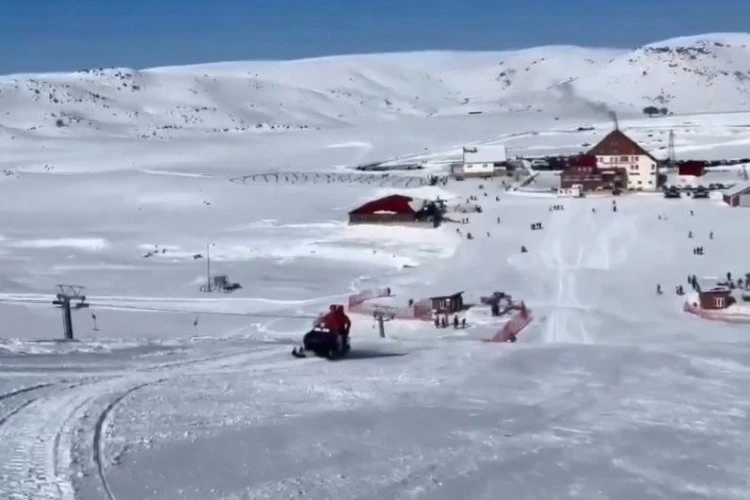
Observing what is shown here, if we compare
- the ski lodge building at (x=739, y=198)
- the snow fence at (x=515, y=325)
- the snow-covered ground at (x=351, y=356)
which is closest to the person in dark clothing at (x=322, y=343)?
the snow-covered ground at (x=351, y=356)

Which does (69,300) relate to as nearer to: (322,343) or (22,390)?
(322,343)

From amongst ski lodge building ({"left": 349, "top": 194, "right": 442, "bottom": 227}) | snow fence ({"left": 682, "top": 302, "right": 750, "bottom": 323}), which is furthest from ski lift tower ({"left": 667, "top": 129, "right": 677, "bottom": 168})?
snow fence ({"left": 682, "top": 302, "right": 750, "bottom": 323})

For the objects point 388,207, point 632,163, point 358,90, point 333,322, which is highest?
point 358,90

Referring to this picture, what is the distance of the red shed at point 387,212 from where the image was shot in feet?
85.6

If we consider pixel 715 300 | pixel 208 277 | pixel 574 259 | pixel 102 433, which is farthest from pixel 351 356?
pixel 574 259

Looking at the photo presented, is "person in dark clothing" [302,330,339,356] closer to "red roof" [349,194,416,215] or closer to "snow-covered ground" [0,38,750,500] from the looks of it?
"snow-covered ground" [0,38,750,500]

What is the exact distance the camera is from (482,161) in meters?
38.5

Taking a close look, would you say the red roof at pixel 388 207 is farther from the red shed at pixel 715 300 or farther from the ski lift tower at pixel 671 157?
the ski lift tower at pixel 671 157

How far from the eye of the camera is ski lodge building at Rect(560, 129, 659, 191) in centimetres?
3381

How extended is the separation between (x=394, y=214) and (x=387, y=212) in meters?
0.18

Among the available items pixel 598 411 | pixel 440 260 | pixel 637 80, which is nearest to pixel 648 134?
pixel 440 260

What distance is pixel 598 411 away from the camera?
6.33 m

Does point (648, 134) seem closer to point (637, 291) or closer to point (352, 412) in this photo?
point (637, 291)

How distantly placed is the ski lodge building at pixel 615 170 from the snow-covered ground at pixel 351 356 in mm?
2105
